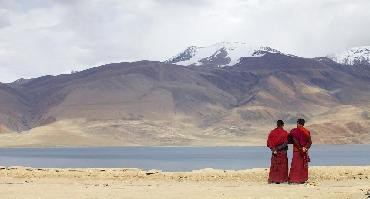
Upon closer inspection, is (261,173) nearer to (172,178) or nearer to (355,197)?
(172,178)

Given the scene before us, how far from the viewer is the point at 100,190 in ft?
68.4

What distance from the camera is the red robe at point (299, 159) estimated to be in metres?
Result: 23.3

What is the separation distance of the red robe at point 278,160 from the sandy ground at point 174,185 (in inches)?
20.8

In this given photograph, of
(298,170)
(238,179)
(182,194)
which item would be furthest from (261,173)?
(182,194)

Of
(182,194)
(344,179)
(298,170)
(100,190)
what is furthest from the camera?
(344,179)

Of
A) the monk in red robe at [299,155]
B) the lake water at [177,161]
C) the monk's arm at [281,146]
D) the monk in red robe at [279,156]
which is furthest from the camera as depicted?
the lake water at [177,161]

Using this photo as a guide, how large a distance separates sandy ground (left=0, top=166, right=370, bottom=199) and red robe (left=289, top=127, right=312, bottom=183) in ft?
1.22

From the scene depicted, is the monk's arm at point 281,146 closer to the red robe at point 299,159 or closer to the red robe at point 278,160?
the red robe at point 278,160

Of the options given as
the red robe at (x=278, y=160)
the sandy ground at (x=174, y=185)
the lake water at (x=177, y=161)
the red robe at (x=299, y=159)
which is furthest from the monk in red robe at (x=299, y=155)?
the lake water at (x=177, y=161)

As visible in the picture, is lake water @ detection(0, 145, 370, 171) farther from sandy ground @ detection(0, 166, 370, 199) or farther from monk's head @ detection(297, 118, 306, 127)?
monk's head @ detection(297, 118, 306, 127)

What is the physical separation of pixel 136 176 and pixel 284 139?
6091 mm

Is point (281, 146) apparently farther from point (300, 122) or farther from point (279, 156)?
point (300, 122)

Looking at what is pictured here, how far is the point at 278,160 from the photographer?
23547mm

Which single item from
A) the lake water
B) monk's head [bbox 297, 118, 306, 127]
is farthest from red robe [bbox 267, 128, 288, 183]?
the lake water
